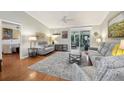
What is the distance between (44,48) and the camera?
8.54ft

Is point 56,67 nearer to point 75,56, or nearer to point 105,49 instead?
point 75,56

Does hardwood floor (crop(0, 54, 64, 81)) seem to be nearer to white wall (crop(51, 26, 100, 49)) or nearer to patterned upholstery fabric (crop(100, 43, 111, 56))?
white wall (crop(51, 26, 100, 49))

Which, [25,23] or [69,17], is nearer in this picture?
[69,17]

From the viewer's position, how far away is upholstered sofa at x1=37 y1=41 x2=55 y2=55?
2.51 meters

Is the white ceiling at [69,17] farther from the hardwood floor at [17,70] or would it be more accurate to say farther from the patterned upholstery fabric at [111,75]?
the patterned upholstery fabric at [111,75]

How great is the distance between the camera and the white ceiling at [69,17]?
1974 mm

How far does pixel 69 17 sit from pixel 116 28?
116 cm

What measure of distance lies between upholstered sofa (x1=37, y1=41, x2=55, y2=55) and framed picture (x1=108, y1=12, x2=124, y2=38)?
56.3 inches

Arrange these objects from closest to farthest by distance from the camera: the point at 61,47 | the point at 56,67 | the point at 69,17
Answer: the point at 69,17 → the point at 61,47 → the point at 56,67

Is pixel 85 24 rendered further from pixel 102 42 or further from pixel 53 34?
pixel 53 34

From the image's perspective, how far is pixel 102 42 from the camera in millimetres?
2424

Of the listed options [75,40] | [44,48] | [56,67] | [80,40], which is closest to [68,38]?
[75,40]

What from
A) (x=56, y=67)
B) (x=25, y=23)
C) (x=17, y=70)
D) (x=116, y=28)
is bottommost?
(x=56, y=67)
